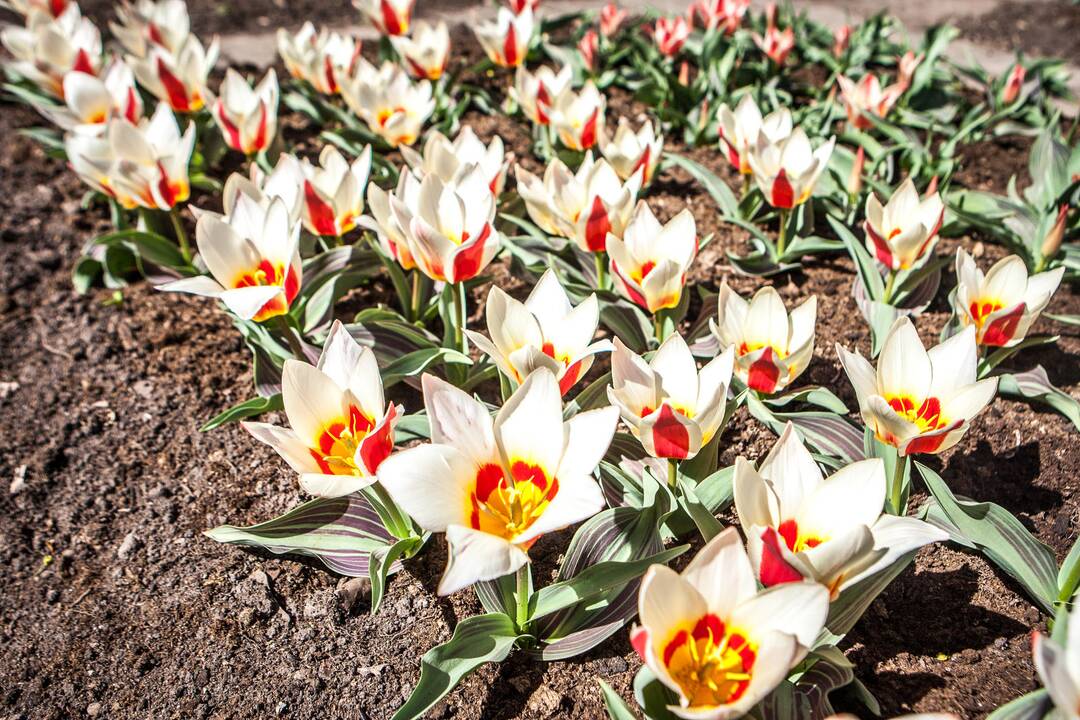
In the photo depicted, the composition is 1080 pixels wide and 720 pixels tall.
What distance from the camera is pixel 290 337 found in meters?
2.09

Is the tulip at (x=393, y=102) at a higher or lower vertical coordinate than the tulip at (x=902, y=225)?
lower

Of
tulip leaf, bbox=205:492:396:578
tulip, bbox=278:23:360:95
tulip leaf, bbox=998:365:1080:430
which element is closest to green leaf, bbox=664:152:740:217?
tulip leaf, bbox=998:365:1080:430

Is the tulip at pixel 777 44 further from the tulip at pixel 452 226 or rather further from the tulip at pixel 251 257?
the tulip at pixel 251 257

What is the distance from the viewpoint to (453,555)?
1138 millimetres

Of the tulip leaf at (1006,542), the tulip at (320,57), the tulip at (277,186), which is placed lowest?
the tulip at (320,57)

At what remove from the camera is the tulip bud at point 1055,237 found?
231 cm

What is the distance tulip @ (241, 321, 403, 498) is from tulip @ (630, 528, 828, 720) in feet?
1.60

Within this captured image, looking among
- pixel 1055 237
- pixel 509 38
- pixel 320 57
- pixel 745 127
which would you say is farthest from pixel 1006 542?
pixel 320 57

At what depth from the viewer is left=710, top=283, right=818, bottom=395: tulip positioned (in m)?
1.76

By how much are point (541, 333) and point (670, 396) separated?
287 millimetres

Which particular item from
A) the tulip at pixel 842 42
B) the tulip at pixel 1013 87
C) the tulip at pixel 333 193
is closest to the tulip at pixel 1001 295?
the tulip at pixel 333 193

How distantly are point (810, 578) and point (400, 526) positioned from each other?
0.85 meters

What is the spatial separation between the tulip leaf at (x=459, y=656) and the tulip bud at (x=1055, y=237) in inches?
72.2

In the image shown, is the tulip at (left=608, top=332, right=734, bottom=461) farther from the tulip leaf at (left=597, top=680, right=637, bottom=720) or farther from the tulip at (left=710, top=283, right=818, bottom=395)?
the tulip leaf at (left=597, top=680, right=637, bottom=720)
